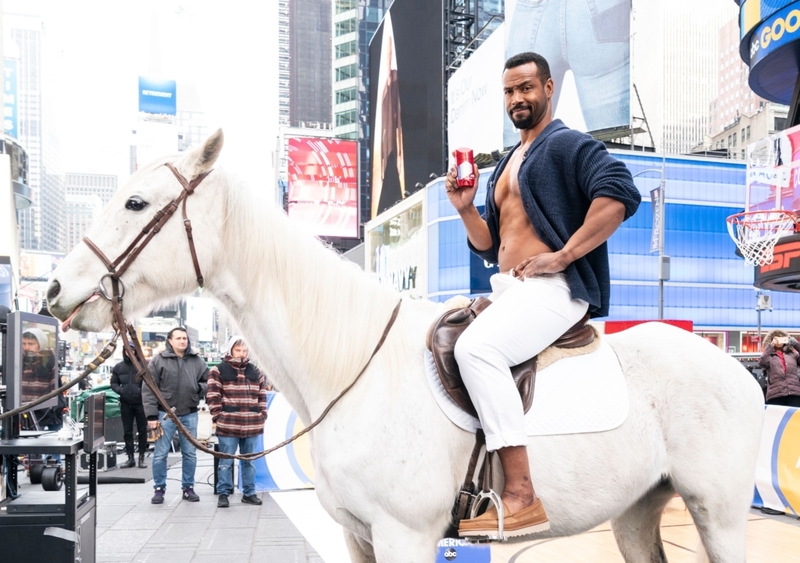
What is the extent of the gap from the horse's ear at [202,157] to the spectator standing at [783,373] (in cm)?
894

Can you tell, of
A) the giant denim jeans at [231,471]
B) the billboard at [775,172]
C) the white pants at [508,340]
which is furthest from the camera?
the billboard at [775,172]

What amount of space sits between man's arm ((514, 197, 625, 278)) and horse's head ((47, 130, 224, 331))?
1.22 m

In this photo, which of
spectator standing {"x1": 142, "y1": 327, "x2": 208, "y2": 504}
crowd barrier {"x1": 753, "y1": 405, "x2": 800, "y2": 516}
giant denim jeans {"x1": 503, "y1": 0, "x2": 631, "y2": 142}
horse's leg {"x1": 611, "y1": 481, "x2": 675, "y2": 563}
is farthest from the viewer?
giant denim jeans {"x1": 503, "y1": 0, "x2": 631, "y2": 142}

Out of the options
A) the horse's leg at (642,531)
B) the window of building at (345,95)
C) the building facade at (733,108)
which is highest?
the window of building at (345,95)

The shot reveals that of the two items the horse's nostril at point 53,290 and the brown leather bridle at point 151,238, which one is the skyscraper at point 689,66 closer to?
the brown leather bridle at point 151,238

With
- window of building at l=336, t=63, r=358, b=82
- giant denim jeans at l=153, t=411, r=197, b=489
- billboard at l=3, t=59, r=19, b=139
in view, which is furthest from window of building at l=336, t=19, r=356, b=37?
giant denim jeans at l=153, t=411, r=197, b=489

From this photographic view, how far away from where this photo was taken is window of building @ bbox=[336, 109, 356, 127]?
81250 mm

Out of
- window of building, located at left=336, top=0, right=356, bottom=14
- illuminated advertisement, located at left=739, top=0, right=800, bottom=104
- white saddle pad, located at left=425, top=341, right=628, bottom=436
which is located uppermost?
window of building, located at left=336, top=0, right=356, bottom=14

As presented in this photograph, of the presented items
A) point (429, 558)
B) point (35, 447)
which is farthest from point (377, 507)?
point (35, 447)

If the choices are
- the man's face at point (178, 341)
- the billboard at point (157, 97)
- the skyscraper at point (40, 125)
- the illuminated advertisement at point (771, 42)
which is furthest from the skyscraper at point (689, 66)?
the skyscraper at point (40, 125)

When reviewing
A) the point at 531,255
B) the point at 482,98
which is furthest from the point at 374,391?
the point at 482,98

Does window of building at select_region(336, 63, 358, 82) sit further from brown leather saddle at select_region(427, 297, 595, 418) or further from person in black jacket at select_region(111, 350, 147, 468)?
brown leather saddle at select_region(427, 297, 595, 418)

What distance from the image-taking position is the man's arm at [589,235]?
7.07 ft

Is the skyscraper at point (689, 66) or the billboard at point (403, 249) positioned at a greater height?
the skyscraper at point (689, 66)
